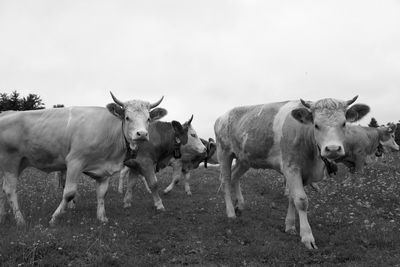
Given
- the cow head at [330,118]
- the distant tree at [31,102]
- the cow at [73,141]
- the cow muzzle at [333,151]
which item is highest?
the cow head at [330,118]

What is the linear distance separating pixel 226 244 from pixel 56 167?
4875 mm

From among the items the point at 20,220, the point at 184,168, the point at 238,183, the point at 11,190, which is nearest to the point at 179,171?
the point at 184,168

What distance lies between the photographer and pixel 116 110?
1091 cm

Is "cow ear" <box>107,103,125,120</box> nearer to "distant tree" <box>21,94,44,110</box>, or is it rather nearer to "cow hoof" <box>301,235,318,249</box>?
"cow hoof" <box>301,235,318,249</box>

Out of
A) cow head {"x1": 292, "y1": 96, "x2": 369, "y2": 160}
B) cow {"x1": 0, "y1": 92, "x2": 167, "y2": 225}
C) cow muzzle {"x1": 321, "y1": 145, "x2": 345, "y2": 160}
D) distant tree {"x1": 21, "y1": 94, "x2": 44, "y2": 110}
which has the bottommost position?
distant tree {"x1": 21, "y1": 94, "x2": 44, "y2": 110}

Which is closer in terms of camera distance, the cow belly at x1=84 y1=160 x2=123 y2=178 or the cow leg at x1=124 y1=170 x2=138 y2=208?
the cow belly at x1=84 y1=160 x2=123 y2=178

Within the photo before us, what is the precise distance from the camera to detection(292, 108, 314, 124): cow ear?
8.89m

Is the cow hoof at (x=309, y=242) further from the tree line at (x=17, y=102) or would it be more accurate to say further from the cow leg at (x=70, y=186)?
the tree line at (x=17, y=102)

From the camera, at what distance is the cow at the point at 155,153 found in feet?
42.8

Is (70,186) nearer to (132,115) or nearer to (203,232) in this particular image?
(132,115)

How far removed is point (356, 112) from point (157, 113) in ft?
17.7

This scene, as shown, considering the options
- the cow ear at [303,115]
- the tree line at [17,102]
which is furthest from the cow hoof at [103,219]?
the tree line at [17,102]

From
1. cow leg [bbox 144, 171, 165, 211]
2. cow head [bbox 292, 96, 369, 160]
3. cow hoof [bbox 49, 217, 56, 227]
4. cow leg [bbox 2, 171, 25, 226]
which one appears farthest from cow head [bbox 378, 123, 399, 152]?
cow leg [bbox 2, 171, 25, 226]

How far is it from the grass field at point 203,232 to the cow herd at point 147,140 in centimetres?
58
